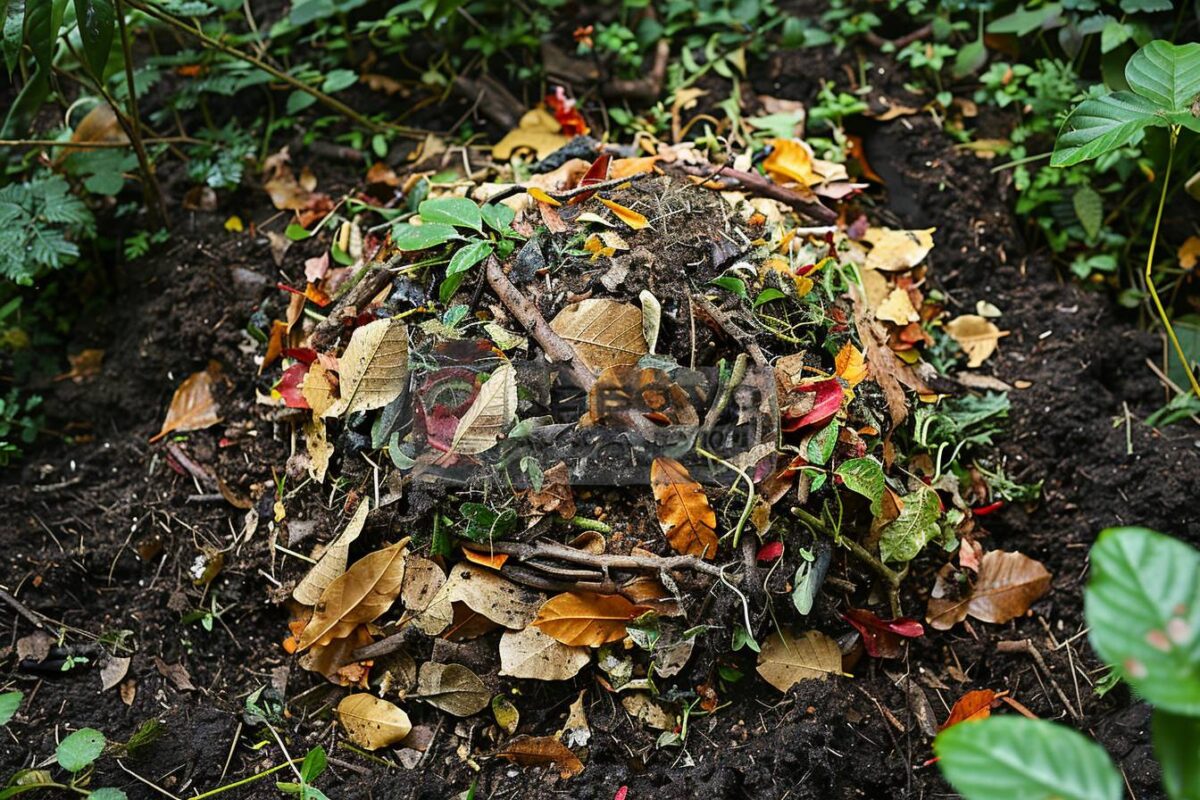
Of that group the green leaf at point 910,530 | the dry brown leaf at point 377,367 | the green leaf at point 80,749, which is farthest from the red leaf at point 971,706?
the green leaf at point 80,749

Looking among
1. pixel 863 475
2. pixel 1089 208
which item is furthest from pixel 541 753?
pixel 1089 208

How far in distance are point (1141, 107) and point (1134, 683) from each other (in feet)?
4.10

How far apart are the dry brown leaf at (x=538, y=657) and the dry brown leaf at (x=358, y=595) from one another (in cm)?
24

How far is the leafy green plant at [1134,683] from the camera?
2.72ft

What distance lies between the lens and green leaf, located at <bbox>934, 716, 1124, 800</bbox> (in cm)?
82

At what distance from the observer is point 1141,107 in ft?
5.60

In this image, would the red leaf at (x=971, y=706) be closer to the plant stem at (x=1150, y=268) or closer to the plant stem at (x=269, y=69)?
the plant stem at (x=1150, y=268)

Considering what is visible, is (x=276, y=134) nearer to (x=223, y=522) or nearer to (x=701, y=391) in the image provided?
(x=223, y=522)

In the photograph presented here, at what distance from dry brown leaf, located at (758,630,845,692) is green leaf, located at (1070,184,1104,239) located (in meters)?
1.32

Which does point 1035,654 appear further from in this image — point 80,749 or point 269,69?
point 269,69

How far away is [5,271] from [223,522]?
0.73 meters

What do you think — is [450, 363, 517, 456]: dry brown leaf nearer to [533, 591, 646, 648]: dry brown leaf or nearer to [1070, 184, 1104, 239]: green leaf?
[533, 591, 646, 648]: dry brown leaf

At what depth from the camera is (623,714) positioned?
1.68 meters

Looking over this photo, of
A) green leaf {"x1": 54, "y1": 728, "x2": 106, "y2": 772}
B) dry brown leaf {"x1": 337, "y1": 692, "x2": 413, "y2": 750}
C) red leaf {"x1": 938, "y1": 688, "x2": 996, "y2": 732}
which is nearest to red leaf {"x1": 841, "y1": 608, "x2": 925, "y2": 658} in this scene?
red leaf {"x1": 938, "y1": 688, "x2": 996, "y2": 732}
